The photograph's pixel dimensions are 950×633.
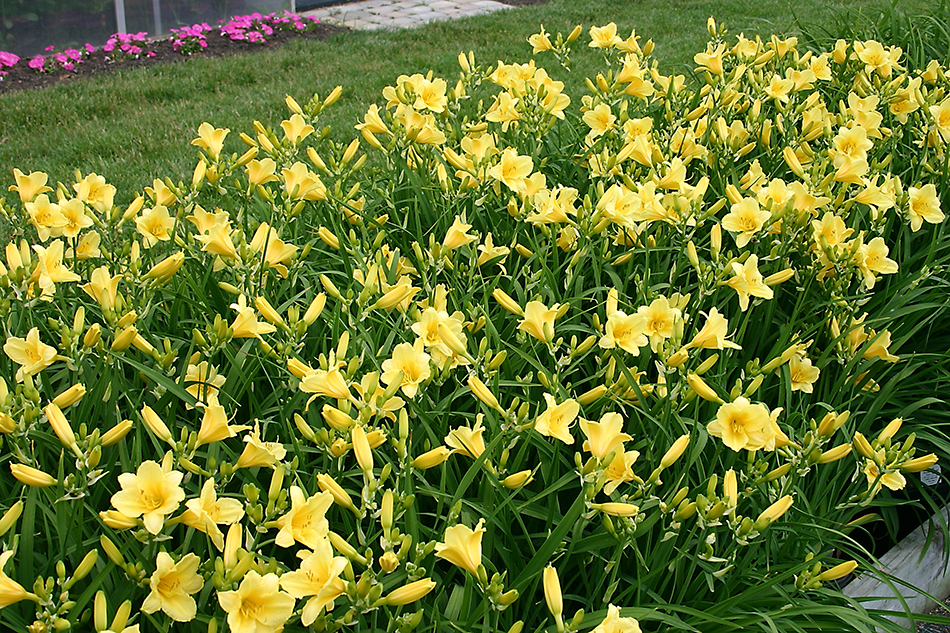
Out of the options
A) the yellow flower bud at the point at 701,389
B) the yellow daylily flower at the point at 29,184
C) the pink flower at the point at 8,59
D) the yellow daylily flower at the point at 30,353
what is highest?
the pink flower at the point at 8,59

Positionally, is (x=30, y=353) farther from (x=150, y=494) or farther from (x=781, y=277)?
(x=781, y=277)

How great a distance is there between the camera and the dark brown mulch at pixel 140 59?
20.2 feet

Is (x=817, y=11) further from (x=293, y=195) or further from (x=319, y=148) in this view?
(x=293, y=195)

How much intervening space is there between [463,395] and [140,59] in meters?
6.01

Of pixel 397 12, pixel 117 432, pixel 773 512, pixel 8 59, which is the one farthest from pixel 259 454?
pixel 397 12

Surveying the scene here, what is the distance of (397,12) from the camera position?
8703 millimetres

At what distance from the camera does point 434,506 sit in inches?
65.9

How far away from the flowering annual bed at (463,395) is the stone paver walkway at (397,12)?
19.5 feet

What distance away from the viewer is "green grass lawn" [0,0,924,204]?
4891 mm

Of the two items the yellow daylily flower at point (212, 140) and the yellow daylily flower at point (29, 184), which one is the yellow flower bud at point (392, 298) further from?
the yellow daylily flower at point (29, 184)

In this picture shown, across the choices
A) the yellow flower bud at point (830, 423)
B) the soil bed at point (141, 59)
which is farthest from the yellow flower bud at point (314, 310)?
the soil bed at point (141, 59)

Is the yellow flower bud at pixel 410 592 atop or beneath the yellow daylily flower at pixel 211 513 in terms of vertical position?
beneath

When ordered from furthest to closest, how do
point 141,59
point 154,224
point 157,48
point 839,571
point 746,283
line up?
point 157,48 → point 141,59 → point 154,224 → point 746,283 → point 839,571

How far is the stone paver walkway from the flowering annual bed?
19.5 feet
